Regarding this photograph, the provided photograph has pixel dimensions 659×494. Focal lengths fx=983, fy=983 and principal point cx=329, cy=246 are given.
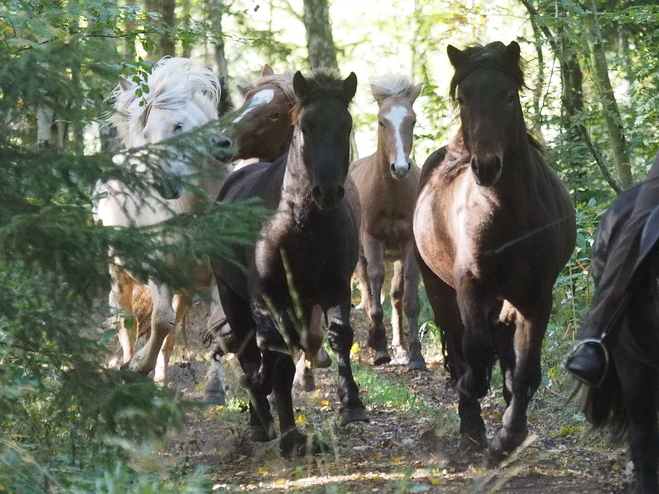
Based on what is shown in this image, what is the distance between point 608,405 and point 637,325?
0.63m

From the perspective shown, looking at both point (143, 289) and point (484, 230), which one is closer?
point (484, 230)

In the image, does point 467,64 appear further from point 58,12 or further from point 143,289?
point 143,289

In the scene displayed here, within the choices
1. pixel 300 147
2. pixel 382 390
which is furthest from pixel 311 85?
pixel 382 390

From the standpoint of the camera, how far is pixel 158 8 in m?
16.0

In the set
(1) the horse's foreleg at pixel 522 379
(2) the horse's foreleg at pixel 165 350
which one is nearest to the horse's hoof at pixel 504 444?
(1) the horse's foreleg at pixel 522 379

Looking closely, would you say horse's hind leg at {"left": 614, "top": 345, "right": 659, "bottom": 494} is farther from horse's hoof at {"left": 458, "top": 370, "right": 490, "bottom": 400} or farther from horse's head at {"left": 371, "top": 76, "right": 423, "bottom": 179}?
horse's head at {"left": 371, "top": 76, "right": 423, "bottom": 179}

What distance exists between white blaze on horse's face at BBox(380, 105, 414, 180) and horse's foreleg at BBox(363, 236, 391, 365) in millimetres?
1324

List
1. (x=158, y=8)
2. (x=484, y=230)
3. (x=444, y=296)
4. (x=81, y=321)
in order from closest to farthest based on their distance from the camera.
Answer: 1. (x=81, y=321)
2. (x=484, y=230)
3. (x=444, y=296)
4. (x=158, y=8)

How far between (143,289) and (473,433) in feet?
14.7

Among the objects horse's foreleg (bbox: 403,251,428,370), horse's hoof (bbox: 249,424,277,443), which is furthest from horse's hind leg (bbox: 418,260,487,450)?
horse's foreleg (bbox: 403,251,428,370)

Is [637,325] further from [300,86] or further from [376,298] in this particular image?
[376,298]

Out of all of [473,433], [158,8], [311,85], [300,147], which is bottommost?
[473,433]

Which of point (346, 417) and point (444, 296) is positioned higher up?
point (444, 296)

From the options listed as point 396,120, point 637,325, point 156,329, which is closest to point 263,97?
point 156,329
